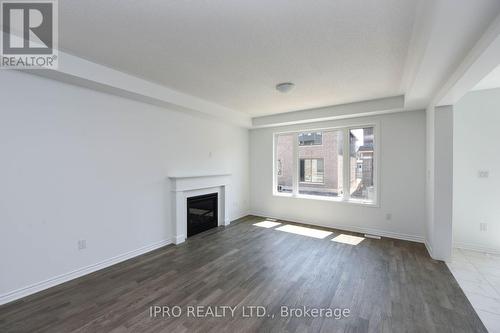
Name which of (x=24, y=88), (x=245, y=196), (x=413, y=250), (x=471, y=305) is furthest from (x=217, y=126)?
(x=471, y=305)

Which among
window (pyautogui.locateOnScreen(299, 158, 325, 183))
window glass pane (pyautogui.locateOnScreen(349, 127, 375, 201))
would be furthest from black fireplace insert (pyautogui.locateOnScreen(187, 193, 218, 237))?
window glass pane (pyautogui.locateOnScreen(349, 127, 375, 201))

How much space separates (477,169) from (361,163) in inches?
67.8

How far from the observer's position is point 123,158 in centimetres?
329

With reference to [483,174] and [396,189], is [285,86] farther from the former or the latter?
[483,174]

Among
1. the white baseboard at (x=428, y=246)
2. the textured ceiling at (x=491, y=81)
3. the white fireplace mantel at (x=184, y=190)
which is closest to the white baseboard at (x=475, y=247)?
the white baseboard at (x=428, y=246)

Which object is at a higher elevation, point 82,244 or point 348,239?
point 82,244

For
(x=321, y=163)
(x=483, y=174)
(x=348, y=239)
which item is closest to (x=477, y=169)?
(x=483, y=174)

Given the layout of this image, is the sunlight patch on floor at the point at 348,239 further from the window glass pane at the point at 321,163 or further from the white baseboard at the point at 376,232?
the window glass pane at the point at 321,163

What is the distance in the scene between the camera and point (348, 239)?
13.5ft

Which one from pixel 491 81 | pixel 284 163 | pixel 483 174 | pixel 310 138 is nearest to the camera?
pixel 491 81

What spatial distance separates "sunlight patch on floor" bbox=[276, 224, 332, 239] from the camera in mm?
4371

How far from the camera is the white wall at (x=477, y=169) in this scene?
3.41 metres

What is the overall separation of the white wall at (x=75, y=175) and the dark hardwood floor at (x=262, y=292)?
1.13ft

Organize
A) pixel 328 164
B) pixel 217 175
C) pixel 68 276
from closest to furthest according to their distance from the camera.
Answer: pixel 68 276, pixel 217 175, pixel 328 164
